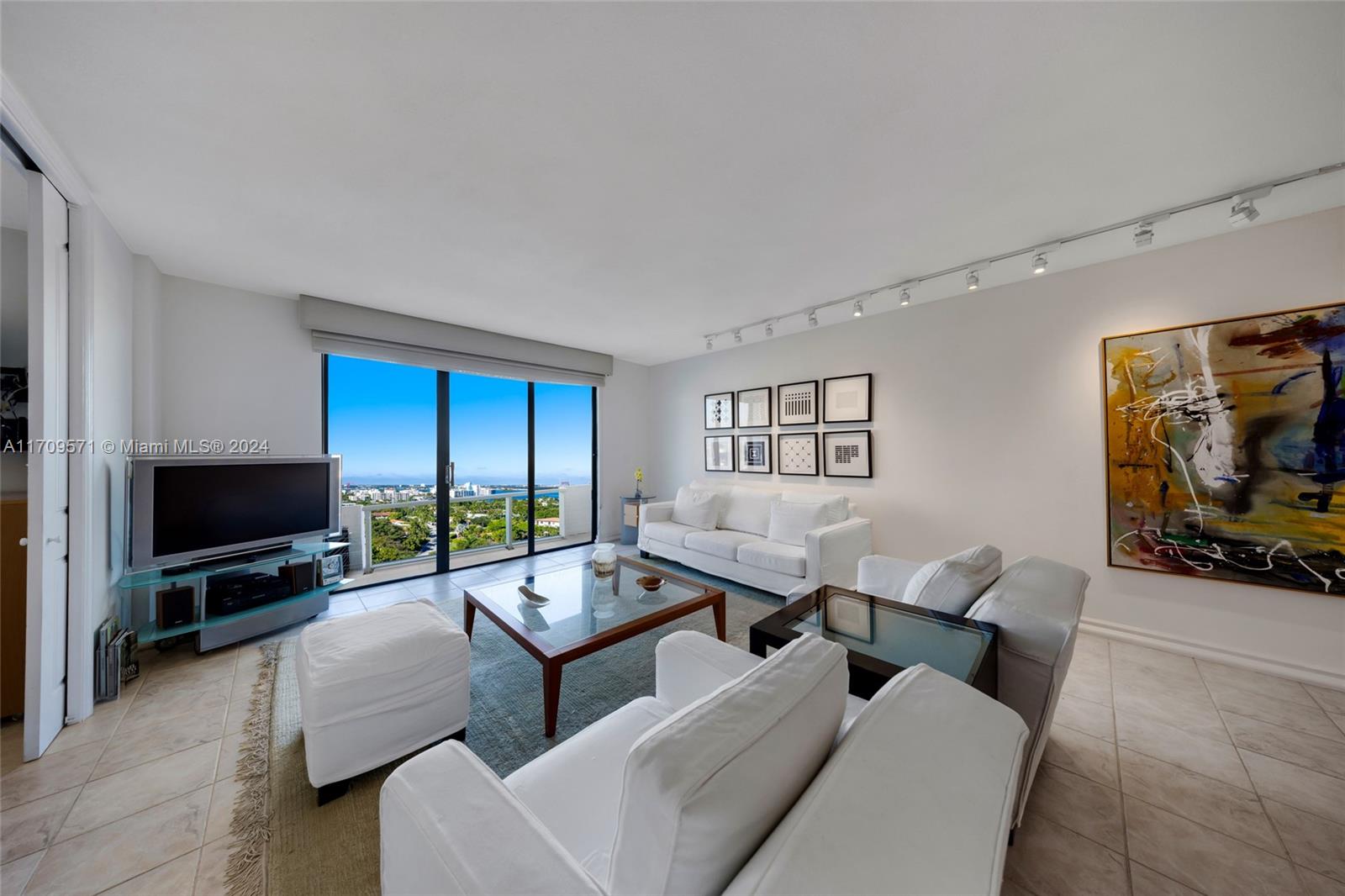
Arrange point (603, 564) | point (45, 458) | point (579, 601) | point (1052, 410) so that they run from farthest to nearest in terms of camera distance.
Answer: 1. point (1052, 410)
2. point (603, 564)
3. point (579, 601)
4. point (45, 458)

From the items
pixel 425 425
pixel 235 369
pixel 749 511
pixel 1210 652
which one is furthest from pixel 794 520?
pixel 235 369

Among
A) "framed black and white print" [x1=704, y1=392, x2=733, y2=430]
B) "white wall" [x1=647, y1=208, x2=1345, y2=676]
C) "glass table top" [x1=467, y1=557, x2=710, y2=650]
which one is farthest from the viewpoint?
"framed black and white print" [x1=704, y1=392, x2=733, y2=430]

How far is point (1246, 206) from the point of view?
204cm

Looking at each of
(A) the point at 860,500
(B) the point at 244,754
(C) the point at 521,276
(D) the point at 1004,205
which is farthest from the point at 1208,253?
(B) the point at 244,754

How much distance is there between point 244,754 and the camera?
180 centimetres

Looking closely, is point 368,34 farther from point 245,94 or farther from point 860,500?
point 860,500

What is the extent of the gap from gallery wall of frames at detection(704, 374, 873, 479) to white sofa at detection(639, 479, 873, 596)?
0.90 ft

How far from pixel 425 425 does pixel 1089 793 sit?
4967mm

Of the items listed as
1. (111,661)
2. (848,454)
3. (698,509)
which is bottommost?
(111,661)

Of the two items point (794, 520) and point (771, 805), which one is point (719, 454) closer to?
point (794, 520)

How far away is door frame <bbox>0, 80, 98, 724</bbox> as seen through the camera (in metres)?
1.93

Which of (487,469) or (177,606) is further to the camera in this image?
(487,469)

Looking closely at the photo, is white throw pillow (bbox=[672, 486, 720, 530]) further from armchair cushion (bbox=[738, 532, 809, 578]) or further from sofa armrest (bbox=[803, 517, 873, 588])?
sofa armrest (bbox=[803, 517, 873, 588])

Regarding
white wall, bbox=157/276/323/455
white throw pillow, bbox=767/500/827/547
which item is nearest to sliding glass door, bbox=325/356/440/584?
white wall, bbox=157/276/323/455
